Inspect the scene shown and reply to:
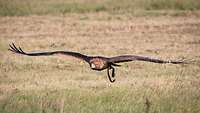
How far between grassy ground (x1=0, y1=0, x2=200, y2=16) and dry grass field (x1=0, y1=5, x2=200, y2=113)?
651 mm

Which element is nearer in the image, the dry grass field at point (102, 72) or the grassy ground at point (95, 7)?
the dry grass field at point (102, 72)

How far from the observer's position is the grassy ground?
958 inches

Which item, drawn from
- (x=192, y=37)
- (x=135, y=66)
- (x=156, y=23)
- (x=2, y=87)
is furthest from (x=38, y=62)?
(x=156, y=23)

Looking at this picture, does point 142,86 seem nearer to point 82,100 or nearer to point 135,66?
point 82,100

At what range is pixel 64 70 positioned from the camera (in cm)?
1388

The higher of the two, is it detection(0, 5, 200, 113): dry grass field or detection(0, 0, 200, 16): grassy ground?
detection(0, 0, 200, 16): grassy ground

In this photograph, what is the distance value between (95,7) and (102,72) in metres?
11.3

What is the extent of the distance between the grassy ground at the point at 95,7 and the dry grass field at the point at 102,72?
0.65m

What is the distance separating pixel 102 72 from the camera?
13.6 m

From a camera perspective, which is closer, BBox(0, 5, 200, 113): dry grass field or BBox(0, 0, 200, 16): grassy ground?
BBox(0, 5, 200, 113): dry grass field

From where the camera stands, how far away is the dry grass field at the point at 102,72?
9.98 m

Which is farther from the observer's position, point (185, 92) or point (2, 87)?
point (2, 87)

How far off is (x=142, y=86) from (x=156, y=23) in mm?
11340

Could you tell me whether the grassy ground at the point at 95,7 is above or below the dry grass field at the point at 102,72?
above
